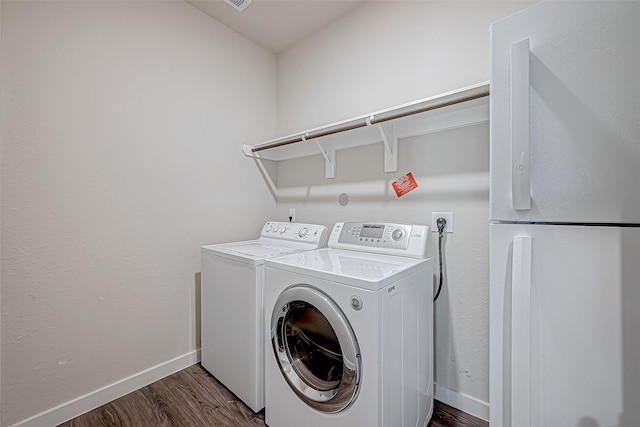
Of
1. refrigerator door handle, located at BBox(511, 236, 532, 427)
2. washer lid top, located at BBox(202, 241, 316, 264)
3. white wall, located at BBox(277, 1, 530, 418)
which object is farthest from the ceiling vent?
refrigerator door handle, located at BBox(511, 236, 532, 427)

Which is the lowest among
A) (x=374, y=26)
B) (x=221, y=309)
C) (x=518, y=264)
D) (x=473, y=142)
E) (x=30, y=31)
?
(x=221, y=309)

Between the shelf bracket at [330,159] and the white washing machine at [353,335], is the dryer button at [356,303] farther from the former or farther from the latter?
the shelf bracket at [330,159]

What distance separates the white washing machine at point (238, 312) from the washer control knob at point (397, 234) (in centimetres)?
51

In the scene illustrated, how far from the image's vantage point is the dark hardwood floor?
1388 mm

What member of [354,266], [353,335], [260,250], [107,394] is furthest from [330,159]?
[107,394]

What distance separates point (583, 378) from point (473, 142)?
3.62 ft

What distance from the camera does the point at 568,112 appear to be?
0.66 m

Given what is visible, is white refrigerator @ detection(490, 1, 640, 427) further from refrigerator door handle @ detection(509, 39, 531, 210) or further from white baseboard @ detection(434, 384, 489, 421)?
white baseboard @ detection(434, 384, 489, 421)

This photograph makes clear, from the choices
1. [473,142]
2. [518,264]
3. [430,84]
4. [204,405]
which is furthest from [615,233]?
[204,405]

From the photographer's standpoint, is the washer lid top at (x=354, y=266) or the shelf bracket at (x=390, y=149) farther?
the shelf bracket at (x=390, y=149)

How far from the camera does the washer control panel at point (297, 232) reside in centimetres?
182

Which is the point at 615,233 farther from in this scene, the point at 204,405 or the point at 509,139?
the point at 204,405

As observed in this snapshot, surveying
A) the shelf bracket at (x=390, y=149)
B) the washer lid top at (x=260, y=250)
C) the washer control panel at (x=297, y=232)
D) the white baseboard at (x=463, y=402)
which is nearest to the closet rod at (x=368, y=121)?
the shelf bracket at (x=390, y=149)

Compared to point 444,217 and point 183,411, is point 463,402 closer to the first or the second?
point 444,217
